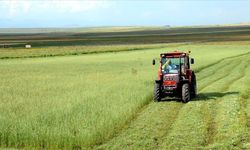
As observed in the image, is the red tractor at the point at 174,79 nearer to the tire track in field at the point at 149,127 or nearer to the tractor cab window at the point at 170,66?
the tractor cab window at the point at 170,66

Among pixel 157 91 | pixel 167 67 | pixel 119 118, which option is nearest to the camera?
pixel 119 118

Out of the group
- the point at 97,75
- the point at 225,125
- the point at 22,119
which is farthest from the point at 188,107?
the point at 97,75

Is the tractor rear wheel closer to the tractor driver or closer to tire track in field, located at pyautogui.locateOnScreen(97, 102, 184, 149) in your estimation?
tire track in field, located at pyautogui.locateOnScreen(97, 102, 184, 149)

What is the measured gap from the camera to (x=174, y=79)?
18734mm

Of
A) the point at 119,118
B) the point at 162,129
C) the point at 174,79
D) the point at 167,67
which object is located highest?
the point at 167,67

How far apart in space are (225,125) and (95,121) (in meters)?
4.04

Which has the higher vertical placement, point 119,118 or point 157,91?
point 157,91

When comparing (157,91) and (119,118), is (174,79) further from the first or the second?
(119,118)

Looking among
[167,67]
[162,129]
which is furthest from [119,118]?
[167,67]

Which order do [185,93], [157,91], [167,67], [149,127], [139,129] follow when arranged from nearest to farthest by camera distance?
[139,129] < [149,127] < [185,93] < [157,91] < [167,67]

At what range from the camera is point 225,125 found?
13.8 meters

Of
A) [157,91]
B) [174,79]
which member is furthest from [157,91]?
[174,79]

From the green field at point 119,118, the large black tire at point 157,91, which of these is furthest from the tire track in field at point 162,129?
the large black tire at point 157,91

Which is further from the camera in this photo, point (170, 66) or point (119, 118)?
point (170, 66)
